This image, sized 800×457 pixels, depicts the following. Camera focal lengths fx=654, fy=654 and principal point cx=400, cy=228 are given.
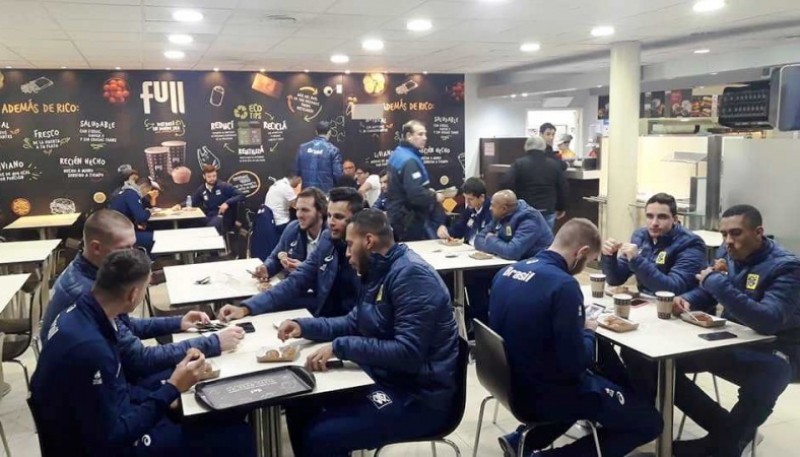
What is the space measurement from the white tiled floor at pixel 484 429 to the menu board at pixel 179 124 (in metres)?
5.00

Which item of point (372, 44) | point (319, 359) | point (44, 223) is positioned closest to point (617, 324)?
point (319, 359)

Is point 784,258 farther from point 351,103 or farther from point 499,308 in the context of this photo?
point 351,103

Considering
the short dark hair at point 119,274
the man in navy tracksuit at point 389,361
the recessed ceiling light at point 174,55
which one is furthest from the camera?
the recessed ceiling light at point 174,55

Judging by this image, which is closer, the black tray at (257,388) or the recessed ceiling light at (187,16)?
the black tray at (257,388)

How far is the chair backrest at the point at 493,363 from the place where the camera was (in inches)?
99.9

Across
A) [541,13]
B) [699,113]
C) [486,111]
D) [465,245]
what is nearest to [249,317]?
[465,245]

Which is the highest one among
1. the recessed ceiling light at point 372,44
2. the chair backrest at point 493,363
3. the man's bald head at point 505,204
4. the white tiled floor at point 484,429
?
the recessed ceiling light at point 372,44

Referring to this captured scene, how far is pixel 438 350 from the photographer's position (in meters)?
2.48

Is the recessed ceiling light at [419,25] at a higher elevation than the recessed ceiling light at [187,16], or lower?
higher

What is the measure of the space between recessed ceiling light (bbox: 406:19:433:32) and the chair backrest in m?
3.08

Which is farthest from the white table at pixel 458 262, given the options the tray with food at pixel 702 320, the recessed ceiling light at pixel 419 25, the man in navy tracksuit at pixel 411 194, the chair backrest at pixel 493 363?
the recessed ceiling light at pixel 419 25

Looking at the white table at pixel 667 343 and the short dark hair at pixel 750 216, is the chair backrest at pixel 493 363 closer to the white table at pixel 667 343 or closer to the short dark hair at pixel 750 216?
the white table at pixel 667 343

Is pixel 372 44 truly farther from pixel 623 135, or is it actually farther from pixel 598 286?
pixel 598 286

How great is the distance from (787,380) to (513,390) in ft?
4.34
